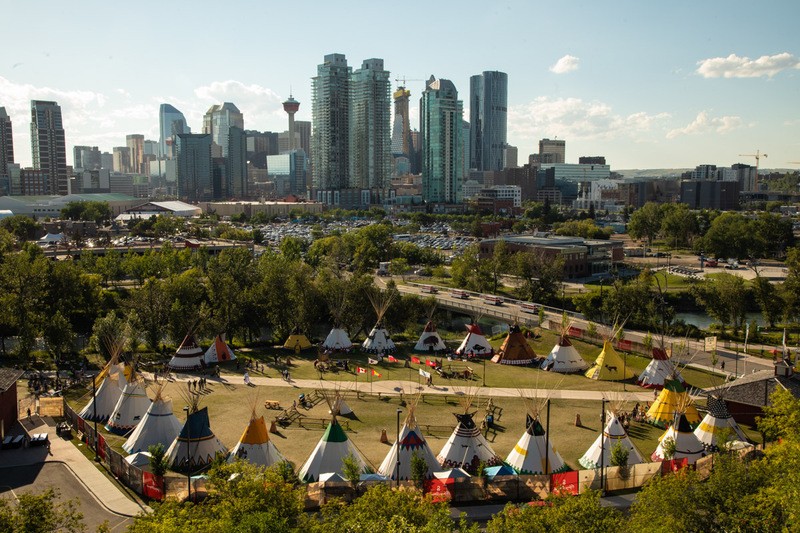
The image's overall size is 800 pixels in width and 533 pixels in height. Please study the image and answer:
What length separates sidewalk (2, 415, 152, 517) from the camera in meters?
27.0

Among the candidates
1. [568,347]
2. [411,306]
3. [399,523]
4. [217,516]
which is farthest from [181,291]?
[399,523]

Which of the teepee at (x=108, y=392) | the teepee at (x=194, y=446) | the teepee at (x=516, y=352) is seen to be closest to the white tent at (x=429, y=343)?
the teepee at (x=516, y=352)

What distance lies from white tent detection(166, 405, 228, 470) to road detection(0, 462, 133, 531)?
11.9 feet

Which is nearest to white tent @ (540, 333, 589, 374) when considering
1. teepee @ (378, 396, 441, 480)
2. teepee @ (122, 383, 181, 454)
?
teepee @ (378, 396, 441, 480)

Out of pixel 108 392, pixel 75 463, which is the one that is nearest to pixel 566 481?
pixel 75 463

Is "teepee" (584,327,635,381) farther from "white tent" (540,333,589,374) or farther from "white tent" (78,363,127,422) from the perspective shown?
"white tent" (78,363,127,422)

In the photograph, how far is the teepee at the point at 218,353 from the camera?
50.4 meters

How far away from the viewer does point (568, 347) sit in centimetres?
4847

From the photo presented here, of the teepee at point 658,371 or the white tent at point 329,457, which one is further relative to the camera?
the teepee at point 658,371

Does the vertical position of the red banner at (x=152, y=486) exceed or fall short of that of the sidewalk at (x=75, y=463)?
it exceeds it

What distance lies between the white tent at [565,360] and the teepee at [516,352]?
6.85 ft

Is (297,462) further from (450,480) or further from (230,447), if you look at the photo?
(450,480)

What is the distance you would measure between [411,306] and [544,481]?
3439cm

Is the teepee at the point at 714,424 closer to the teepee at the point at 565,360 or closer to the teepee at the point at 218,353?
the teepee at the point at 565,360
